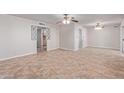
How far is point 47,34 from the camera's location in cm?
830

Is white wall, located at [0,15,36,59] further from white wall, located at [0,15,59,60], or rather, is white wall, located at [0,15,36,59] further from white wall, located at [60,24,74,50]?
white wall, located at [60,24,74,50]

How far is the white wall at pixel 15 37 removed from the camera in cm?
514

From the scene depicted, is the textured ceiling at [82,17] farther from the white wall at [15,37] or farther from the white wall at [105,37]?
the white wall at [105,37]

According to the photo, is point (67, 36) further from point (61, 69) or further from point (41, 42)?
point (61, 69)

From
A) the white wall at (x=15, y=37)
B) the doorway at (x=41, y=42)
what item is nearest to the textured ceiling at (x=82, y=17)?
the white wall at (x=15, y=37)

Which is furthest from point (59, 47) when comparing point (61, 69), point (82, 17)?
point (61, 69)

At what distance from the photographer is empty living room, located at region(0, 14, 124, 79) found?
3.39 m

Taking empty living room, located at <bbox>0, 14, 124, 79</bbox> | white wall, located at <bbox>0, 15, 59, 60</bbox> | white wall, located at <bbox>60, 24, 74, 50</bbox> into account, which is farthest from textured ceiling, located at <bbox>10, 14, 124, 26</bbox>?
white wall, located at <bbox>60, 24, 74, 50</bbox>

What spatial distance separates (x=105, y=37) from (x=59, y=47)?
484 cm

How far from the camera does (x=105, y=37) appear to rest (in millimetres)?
10438

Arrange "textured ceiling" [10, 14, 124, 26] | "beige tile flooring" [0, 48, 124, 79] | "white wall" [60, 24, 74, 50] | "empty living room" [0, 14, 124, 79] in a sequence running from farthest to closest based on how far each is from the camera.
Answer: "white wall" [60, 24, 74, 50] < "textured ceiling" [10, 14, 124, 26] < "empty living room" [0, 14, 124, 79] < "beige tile flooring" [0, 48, 124, 79]

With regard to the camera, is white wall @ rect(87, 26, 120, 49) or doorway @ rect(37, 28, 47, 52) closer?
doorway @ rect(37, 28, 47, 52)

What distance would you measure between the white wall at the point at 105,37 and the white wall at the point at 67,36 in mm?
3948
